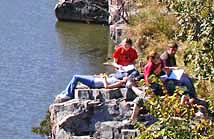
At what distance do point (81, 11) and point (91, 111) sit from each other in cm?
2208

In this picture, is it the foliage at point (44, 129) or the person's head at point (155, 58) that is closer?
the person's head at point (155, 58)

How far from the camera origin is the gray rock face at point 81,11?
114 feet

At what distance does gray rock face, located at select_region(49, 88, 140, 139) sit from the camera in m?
13.0

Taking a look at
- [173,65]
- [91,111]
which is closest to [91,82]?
[91,111]

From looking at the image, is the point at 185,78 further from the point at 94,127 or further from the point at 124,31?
the point at 124,31

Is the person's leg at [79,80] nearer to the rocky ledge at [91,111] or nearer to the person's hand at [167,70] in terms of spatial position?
the rocky ledge at [91,111]

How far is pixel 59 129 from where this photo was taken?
43.6 ft

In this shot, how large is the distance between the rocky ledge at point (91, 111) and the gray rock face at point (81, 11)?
21.6m

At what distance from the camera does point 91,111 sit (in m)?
13.1

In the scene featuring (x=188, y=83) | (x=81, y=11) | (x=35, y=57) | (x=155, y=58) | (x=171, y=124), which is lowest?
(x=35, y=57)

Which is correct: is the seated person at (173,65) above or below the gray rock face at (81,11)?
above

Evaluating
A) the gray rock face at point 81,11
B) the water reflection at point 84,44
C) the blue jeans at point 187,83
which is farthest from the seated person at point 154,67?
the gray rock face at point 81,11

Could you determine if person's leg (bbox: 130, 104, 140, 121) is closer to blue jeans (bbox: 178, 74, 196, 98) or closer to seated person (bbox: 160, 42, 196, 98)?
seated person (bbox: 160, 42, 196, 98)

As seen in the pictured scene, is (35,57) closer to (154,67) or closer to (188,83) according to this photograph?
(188,83)
